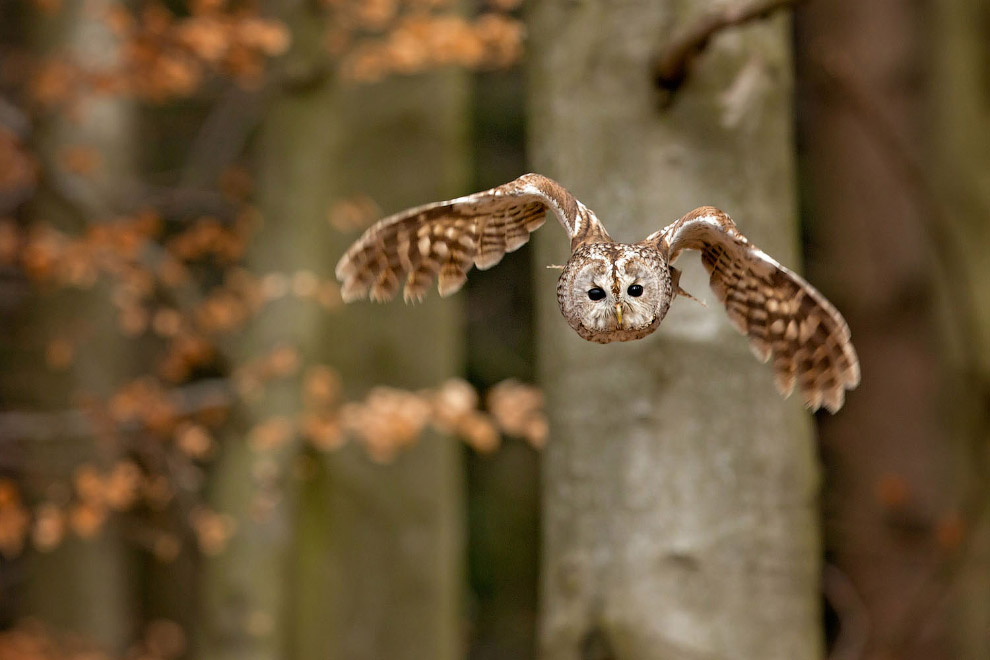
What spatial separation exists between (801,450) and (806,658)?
20.7 inches

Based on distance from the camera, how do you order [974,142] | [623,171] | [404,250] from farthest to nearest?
1. [974,142]
2. [623,171]
3. [404,250]

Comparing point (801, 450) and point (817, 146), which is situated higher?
point (817, 146)

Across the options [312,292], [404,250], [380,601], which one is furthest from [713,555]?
[380,601]

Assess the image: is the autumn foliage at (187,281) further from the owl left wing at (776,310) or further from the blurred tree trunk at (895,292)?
the owl left wing at (776,310)

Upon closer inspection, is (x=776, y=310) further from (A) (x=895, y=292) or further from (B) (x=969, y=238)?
(A) (x=895, y=292)

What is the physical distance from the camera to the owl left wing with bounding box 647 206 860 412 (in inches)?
64.2

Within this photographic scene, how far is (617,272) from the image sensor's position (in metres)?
1.53

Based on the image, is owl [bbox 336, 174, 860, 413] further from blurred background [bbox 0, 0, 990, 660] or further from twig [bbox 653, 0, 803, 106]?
blurred background [bbox 0, 0, 990, 660]

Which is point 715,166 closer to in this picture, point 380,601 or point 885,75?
point 380,601

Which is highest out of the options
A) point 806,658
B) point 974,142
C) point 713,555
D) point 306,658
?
point 974,142

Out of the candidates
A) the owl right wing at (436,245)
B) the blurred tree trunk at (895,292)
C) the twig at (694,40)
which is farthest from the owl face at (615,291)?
the blurred tree trunk at (895,292)

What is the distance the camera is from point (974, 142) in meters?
6.30

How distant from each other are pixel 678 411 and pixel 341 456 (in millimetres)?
4170

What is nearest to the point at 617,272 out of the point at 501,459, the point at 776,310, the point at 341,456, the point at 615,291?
the point at 615,291
